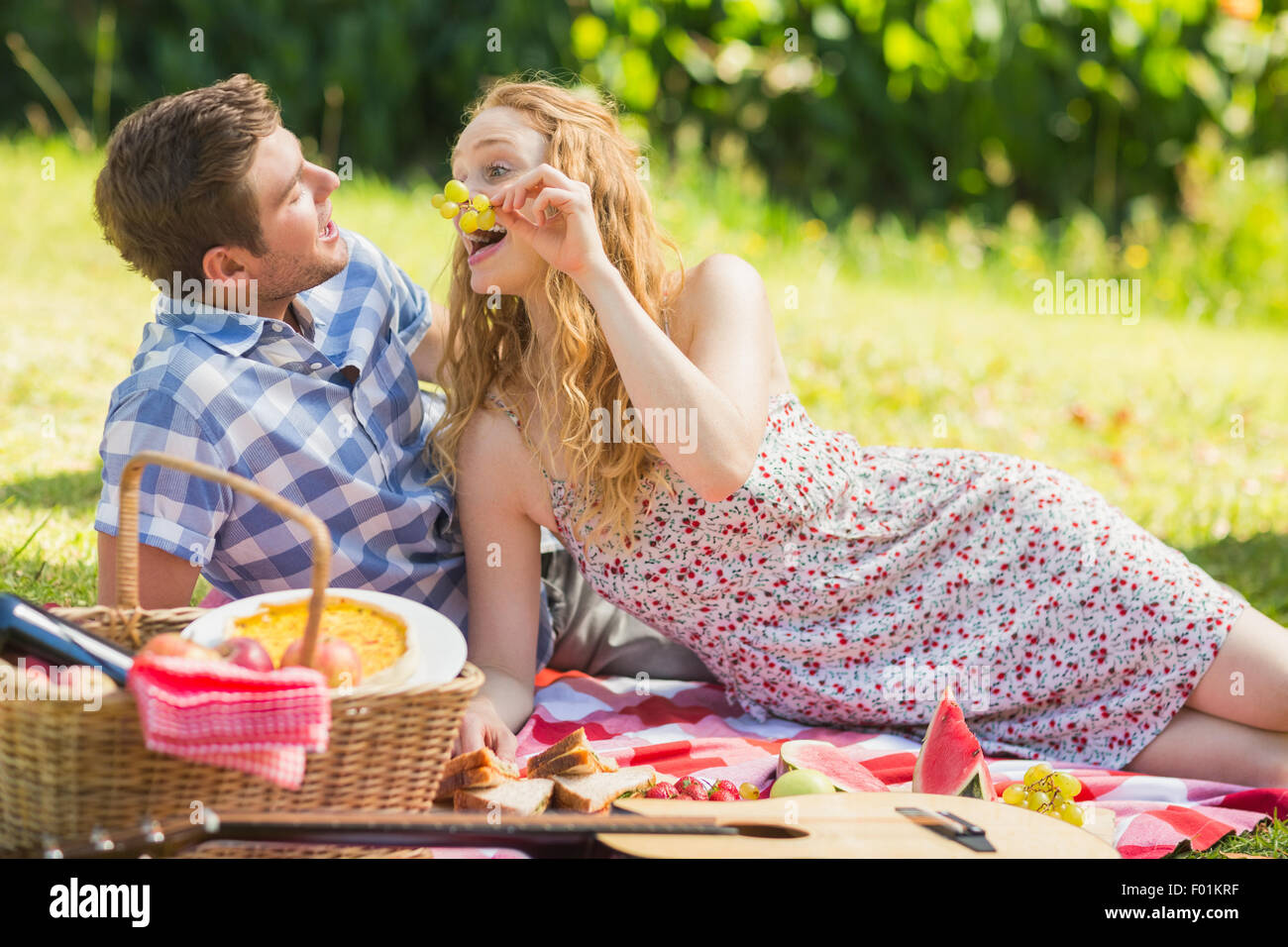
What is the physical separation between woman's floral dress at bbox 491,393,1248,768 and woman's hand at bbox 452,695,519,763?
17.7 inches

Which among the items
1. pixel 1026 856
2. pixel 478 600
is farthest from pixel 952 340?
pixel 1026 856

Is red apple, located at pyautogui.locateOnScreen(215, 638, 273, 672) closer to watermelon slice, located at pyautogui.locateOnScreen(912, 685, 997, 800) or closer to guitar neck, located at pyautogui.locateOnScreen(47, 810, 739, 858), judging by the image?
guitar neck, located at pyautogui.locateOnScreen(47, 810, 739, 858)

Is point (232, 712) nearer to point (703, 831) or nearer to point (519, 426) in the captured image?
point (703, 831)

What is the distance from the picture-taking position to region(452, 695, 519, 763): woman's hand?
2.79 m

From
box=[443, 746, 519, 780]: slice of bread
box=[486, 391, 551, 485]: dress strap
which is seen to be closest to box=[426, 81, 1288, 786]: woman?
box=[486, 391, 551, 485]: dress strap

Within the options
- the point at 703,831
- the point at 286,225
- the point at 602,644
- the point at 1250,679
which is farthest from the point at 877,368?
the point at 703,831

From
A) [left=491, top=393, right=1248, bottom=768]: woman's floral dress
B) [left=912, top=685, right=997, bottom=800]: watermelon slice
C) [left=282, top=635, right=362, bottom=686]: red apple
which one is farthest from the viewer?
[left=491, top=393, right=1248, bottom=768]: woman's floral dress

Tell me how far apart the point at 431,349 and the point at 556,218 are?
2.94 ft

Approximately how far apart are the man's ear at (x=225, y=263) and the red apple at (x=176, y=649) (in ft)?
3.91

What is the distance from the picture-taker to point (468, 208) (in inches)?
113

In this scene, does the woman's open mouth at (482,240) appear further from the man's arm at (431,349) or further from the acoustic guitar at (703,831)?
the acoustic guitar at (703,831)

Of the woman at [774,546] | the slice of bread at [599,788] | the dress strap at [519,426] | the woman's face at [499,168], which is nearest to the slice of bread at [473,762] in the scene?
the slice of bread at [599,788]

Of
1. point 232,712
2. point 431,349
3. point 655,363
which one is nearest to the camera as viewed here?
point 232,712

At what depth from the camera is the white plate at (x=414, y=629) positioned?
2.18 m
